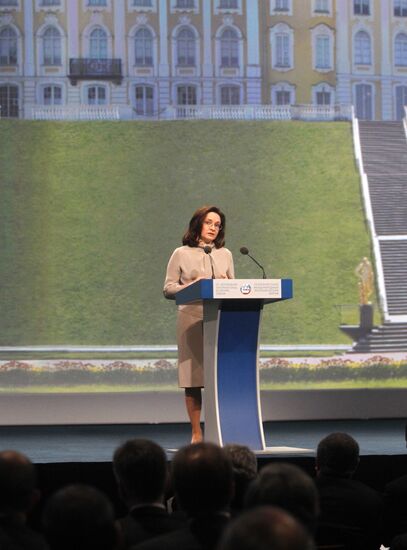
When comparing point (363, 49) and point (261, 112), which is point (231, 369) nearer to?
point (261, 112)

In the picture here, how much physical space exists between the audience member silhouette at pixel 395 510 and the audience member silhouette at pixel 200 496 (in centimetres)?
122

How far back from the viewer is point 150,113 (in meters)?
11.9

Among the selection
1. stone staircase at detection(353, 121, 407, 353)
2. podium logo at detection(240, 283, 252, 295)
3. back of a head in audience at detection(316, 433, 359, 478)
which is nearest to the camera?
back of a head in audience at detection(316, 433, 359, 478)

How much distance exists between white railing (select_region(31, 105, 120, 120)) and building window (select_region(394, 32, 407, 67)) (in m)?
3.08

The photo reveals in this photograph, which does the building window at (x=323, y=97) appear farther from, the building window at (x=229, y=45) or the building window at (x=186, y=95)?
the building window at (x=186, y=95)

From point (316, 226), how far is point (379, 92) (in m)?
1.63

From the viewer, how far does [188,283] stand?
5.38m

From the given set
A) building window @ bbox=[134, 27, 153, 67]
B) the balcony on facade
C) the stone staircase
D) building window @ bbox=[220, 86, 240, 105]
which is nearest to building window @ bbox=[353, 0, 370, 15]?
the stone staircase

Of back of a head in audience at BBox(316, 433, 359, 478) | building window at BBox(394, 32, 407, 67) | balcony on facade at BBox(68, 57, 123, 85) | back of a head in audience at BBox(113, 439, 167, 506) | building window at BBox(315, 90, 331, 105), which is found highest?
building window at BBox(394, 32, 407, 67)

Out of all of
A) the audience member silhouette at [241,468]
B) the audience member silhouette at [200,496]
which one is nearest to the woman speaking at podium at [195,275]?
the audience member silhouette at [241,468]

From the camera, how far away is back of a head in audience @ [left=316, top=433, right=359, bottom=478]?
3.24 metres

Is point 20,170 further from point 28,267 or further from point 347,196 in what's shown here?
point 347,196

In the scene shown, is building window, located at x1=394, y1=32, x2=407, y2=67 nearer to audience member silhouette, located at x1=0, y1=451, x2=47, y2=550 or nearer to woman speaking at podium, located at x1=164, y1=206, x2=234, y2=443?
woman speaking at podium, located at x1=164, y1=206, x2=234, y2=443

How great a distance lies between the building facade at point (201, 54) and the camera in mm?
11594
